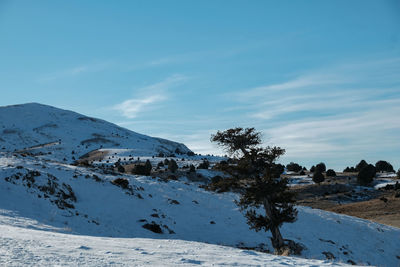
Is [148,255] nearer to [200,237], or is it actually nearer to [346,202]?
[200,237]

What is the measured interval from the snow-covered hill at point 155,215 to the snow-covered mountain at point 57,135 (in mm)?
84149

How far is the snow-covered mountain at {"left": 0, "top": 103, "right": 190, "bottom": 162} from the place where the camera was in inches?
4953

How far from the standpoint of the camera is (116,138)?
159 meters

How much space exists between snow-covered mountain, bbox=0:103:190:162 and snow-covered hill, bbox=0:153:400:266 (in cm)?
8415

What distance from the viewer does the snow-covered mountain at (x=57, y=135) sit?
12581 centimetres

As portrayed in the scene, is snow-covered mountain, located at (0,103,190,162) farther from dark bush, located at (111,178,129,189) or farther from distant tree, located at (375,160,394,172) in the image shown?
dark bush, located at (111,178,129,189)

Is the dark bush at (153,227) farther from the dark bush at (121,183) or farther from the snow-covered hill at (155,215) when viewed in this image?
the dark bush at (121,183)

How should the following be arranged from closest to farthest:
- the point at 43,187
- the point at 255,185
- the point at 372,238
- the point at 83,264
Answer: the point at 83,264, the point at 255,185, the point at 43,187, the point at 372,238

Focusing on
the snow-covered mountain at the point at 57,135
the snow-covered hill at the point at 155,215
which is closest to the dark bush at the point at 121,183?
the snow-covered hill at the point at 155,215

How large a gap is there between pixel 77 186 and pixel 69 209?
6318mm

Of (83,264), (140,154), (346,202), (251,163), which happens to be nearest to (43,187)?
(251,163)

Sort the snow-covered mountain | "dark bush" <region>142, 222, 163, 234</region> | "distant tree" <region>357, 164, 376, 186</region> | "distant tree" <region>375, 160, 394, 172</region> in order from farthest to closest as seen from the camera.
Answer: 1. the snow-covered mountain
2. "distant tree" <region>375, 160, 394, 172</region>
3. "distant tree" <region>357, 164, 376, 186</region>
4. "dark bush" <region>142, 222, 163, 234</region>

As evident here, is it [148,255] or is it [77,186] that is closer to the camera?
[148,255]

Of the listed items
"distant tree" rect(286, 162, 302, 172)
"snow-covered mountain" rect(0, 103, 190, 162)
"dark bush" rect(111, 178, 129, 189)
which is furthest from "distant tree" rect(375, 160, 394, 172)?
"dark bush" rect(111, 178, 129, 189)
